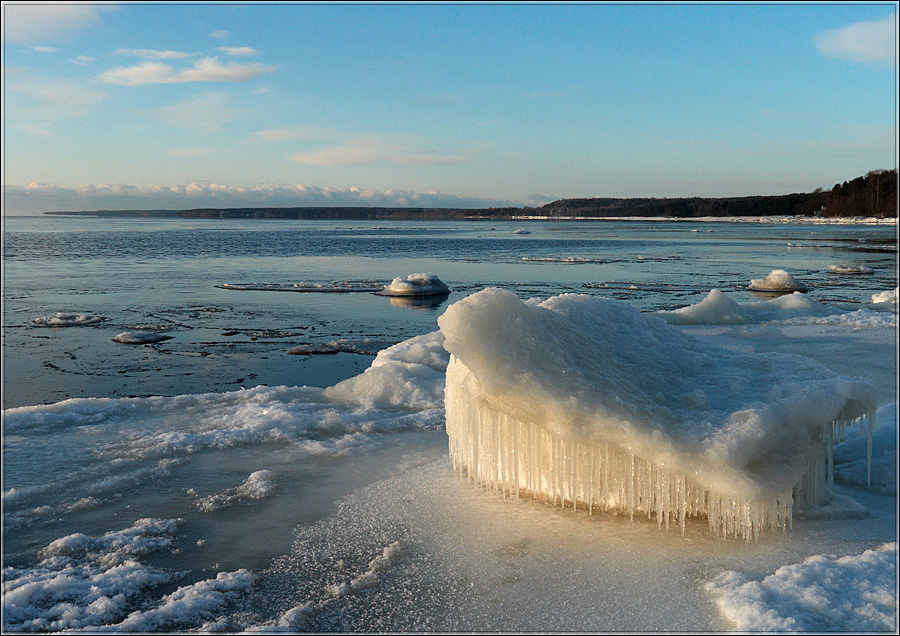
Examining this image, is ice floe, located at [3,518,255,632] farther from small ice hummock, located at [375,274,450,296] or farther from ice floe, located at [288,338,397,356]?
small ice hummock, located at [375,274,450,296]

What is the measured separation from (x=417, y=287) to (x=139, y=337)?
9496 millimetres

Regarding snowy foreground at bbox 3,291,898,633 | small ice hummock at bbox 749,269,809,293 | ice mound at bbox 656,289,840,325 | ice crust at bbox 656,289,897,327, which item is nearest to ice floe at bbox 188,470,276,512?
snowy foreground at bbox 3,291,898,633

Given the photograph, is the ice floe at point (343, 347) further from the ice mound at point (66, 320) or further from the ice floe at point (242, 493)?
the ice floe at point (242, 493)

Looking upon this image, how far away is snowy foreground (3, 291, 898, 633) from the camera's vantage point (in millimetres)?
3914

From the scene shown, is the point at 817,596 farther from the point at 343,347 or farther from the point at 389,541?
the point at 343,347

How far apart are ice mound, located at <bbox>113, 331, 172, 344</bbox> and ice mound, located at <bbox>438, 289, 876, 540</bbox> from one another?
10259mm

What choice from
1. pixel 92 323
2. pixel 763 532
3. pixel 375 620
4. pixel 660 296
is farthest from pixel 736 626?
pixel 660 296

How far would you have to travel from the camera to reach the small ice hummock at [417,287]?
21984mm

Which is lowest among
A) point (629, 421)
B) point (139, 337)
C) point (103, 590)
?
point (103, 590)

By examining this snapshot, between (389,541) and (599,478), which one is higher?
(599,478)

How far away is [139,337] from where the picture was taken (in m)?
14.3

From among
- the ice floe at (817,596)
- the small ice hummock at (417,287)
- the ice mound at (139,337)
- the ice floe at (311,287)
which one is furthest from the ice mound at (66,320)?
the ice floe at (817,596)

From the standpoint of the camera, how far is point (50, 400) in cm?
959

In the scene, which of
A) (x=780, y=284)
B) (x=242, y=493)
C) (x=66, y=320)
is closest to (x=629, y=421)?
(x=242, y=493)
